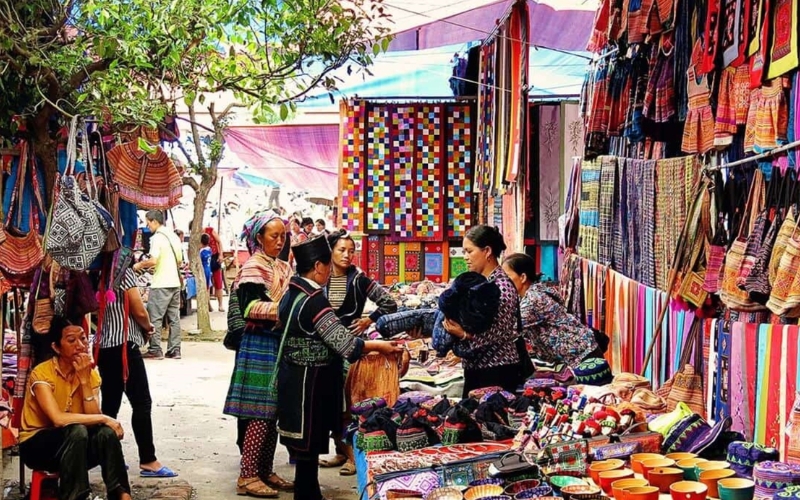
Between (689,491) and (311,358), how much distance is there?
3103mm

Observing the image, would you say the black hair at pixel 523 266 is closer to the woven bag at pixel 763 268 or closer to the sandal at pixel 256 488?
the sandal at pixel 256 488

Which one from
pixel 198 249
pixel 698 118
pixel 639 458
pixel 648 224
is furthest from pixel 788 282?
pixel 198 249

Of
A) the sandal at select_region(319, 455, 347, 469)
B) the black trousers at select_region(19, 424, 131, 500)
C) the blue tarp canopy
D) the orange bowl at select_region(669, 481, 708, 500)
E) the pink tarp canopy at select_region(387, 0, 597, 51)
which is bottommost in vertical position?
the sandal at select_region(319, 455, 347, 469)

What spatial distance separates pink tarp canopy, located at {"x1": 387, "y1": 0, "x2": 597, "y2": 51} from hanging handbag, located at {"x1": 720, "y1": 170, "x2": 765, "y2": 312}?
3.38m

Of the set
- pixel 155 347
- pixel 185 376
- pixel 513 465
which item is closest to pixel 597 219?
pixel 513 465

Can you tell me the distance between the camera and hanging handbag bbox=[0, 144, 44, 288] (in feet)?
17.4

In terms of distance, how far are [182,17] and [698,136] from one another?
2556mm

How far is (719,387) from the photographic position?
4539 millimetres

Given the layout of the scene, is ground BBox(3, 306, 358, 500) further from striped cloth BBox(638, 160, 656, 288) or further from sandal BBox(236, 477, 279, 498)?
striped cloth BBox(638, 160, 656, 288)

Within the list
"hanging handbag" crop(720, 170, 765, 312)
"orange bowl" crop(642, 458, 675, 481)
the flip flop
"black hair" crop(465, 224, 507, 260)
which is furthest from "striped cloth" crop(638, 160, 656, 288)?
the flip flop

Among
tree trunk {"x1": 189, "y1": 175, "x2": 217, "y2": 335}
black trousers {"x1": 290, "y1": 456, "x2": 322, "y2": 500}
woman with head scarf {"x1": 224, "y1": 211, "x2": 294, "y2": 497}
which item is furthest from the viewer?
tree trunk {"x1": 189, "y1": 175, "x2": 217, "y2": 335}

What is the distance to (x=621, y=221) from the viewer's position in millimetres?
6977

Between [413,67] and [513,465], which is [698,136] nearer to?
[513,465]

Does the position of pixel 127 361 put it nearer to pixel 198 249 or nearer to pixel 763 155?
pixel 763 155
